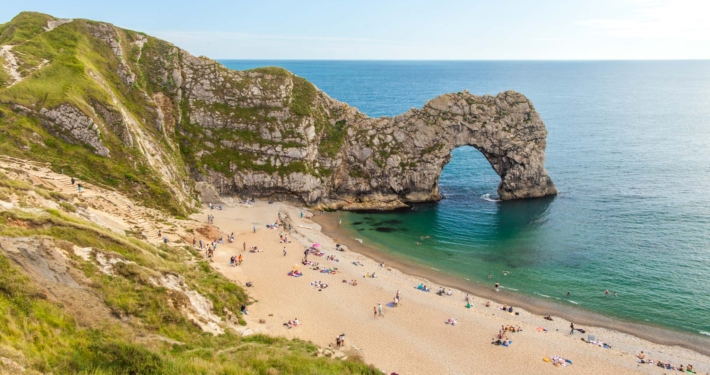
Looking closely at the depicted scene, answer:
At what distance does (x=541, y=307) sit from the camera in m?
40.4

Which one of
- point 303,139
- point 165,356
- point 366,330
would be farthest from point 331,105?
point 165,356

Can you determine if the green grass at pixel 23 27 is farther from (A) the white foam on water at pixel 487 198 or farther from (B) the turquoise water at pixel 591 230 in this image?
(A) the white foam on water at pixel 487 198

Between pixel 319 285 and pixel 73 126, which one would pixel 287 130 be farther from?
pixel 319 285

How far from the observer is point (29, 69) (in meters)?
52.3

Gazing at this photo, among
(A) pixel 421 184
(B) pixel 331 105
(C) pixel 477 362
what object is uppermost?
(B) pixel 331 105

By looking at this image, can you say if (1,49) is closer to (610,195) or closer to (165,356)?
(165,356)

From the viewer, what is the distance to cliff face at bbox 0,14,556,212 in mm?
62812

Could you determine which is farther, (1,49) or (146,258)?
(1,49)

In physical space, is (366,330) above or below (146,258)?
below

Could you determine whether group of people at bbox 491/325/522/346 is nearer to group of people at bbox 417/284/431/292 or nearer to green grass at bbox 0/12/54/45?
group of people at bbox 417/284/431/292

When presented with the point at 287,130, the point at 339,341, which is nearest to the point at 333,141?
the point at 287,130

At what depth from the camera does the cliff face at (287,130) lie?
206 ft

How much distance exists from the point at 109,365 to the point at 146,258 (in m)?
12.2

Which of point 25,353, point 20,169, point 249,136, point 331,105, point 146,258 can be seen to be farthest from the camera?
point 331,105
